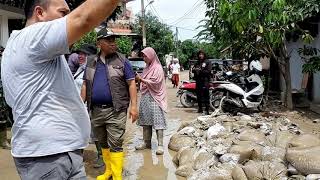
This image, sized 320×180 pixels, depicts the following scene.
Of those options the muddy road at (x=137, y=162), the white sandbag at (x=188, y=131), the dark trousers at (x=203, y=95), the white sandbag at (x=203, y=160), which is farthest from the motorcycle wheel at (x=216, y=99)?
the white sandbag at (x=203, y=160)

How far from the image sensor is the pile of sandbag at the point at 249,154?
451 centimetres

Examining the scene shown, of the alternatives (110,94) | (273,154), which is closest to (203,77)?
(273,154)

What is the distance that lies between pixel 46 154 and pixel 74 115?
222 mm

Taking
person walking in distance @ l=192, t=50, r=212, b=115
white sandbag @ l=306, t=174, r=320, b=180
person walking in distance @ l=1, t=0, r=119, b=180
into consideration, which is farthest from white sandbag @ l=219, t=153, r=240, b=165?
person walking in distance @ l=192, t=50, r=212, b=115

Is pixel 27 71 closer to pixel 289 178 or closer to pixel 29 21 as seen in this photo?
pixel 29 21

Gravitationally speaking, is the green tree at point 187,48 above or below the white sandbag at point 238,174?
above

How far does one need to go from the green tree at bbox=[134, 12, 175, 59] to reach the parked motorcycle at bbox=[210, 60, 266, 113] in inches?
982

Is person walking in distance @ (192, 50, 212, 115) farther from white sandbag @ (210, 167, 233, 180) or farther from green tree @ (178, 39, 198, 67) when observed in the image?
green tree @ (178, 39, 198, 67)

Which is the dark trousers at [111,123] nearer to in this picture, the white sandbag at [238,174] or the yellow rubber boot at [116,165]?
the yellow rubber boot at [116,165]

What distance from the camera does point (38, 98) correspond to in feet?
6.72

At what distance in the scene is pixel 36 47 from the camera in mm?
1936

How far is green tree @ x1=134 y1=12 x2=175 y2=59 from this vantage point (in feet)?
118

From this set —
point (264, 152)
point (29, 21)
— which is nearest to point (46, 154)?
point (29, 21)

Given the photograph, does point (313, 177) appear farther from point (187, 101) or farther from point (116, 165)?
point (187, 101)
